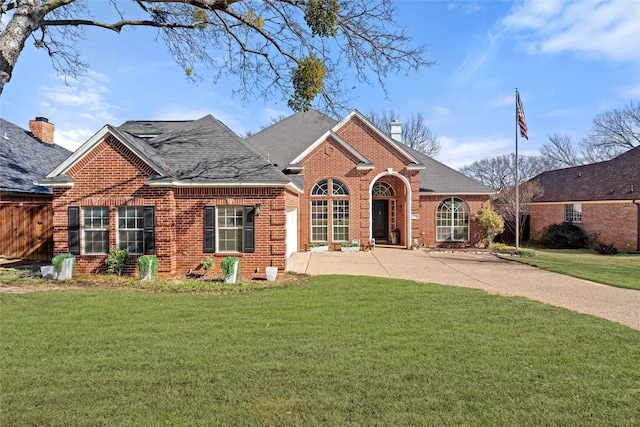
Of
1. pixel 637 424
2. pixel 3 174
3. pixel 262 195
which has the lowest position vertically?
pixel 637 424

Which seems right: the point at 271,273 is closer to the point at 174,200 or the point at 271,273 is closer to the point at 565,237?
the point at 174,200

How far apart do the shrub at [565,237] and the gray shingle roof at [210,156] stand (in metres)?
19.4

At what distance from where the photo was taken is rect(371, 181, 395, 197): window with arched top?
20172 millimetres

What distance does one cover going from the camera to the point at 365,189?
57.8 ft

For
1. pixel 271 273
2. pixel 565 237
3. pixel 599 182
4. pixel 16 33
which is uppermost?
pixel 16 33

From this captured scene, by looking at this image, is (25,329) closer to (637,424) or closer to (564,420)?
(564,420)

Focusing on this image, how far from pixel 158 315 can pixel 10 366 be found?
2452 mm

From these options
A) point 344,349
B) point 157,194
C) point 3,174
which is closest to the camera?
point 344,349

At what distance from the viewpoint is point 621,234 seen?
65.1 feet

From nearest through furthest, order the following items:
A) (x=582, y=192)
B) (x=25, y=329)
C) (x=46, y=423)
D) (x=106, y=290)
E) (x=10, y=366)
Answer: (x=46, y=423) < (x=10, y=366) < (x=25, y=329) < (x=106, y=290) < (x=582, y=192)

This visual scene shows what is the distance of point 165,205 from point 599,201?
78.8 feet

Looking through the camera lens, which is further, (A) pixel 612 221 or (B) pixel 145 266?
(A) pixel 612 221

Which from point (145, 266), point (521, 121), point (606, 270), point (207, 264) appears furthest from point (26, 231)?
point (521, 121)

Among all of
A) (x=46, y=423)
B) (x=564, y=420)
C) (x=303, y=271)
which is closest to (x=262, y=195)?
(x=303, y=271)
